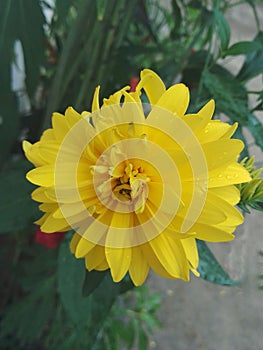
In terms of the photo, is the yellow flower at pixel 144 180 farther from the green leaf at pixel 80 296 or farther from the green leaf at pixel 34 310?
the green leaf at pixel 34 310

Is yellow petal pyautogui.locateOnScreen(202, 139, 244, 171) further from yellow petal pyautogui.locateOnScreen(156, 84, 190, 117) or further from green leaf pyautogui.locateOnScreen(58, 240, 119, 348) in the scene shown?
green leaf pyautogui.locateOnScreen(58, 240, 119, 348)

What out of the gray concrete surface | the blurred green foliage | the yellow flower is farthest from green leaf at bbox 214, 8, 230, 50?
the gray concrete surface

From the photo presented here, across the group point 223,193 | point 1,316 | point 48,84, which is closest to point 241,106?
point 223,193

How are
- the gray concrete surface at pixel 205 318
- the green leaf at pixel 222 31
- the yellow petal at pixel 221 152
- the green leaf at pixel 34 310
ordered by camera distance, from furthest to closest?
the gray concrete surface at pixel 205 318 < the green leaf at pixel 34 310 < the green leaf at pixel 222 31 < the yellow petal at pixel 221 152

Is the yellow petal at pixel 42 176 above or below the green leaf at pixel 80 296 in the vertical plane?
above

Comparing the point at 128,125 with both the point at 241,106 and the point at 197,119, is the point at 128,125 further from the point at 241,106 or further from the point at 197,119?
the point at 241,106

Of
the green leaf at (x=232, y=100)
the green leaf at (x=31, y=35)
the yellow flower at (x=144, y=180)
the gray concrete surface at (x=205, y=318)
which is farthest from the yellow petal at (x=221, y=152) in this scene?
the gray concrete surface at (x=205, y=318)
